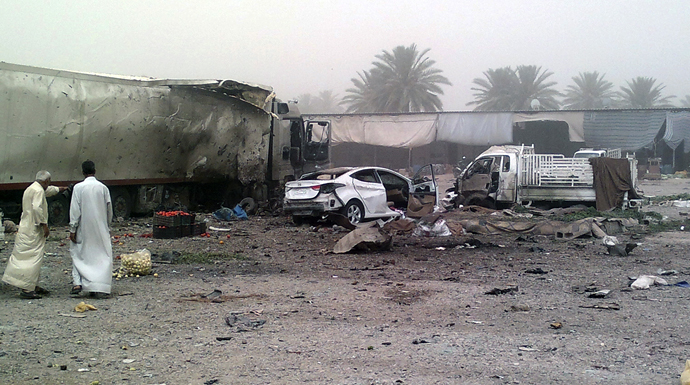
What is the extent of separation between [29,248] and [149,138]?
8207 millimetres

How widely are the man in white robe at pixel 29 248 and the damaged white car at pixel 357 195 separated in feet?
21.6

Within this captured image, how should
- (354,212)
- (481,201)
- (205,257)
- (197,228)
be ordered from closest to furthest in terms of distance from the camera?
(205,257), (197,228), (354,212), (481,201)

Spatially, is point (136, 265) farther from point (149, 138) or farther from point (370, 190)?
point (149, 138)

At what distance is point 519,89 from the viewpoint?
45094mm

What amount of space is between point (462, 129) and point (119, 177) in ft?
69.9

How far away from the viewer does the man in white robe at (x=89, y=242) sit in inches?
265

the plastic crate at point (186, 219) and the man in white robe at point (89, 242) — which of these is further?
the plastic crate at point (186, 219)

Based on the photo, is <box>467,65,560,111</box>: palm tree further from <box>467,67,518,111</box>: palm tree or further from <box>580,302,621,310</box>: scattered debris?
<box>580,302,621,310</box>: scattered debris

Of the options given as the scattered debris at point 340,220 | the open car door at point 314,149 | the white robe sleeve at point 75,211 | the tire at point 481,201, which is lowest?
the scattered debris at point 340,220

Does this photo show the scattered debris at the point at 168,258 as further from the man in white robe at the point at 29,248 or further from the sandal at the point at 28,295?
the sandal at the point at 28,295

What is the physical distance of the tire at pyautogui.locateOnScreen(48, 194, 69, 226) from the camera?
12875 millimetres

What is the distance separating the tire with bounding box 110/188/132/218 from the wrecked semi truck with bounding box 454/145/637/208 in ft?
29.2

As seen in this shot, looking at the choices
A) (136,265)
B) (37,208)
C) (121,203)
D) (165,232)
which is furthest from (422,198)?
(37,208)

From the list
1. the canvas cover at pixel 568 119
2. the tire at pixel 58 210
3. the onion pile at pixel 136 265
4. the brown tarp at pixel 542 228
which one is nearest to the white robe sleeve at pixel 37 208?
the onion pile at pixel 136 265
